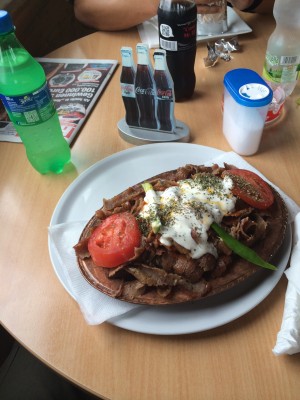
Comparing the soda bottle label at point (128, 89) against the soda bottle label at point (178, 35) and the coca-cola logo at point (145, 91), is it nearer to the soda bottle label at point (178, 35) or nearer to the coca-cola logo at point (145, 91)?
the coca-cola logo at point (145, 91)

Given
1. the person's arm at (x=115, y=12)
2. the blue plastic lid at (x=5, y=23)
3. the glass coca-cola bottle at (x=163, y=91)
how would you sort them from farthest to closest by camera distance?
Answer: the person's arm at (x=115, y=12)
the glass coca-cola bottle at (x=163, y=91)
the blue plastic lid at (x=5, y=23)

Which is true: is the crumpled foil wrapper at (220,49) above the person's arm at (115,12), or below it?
below

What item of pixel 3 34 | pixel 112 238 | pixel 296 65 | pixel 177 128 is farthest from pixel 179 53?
pixel 112 238

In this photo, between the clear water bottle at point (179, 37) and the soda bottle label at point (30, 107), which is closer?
the soda bottle label at point (30, 107)

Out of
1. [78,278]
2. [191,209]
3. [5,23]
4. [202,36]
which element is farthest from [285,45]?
[78,278]

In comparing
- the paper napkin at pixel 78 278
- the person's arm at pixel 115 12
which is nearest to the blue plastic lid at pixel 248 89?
the paper napkin at pixel 78 278

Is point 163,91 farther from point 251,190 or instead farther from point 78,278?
point 78,278

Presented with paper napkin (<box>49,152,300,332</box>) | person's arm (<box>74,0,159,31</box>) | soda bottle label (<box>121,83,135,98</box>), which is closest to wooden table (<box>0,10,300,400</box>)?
paper napkin (<box>49,152,300,332</box>)

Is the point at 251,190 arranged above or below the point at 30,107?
below
